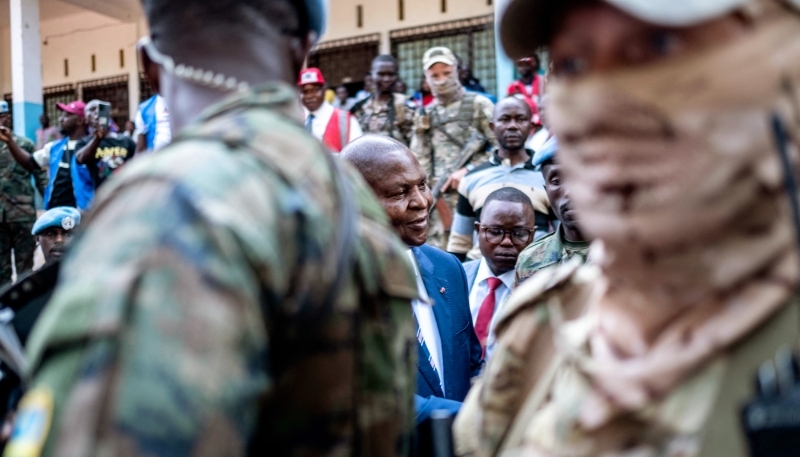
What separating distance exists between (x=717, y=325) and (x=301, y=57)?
1022 millimetres

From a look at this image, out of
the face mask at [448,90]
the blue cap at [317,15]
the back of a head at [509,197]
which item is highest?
the face mask at [448,90]

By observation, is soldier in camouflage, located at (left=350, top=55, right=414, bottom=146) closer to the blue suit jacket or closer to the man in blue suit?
the man in blue suit

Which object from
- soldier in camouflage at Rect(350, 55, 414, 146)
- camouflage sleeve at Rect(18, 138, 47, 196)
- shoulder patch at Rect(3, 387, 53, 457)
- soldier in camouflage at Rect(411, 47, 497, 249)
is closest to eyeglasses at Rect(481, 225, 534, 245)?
soldier in camouflage at Rect(411, 47, 497, 249)

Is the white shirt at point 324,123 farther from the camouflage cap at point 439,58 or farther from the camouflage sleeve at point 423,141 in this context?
the camouflage cap at point 439,58

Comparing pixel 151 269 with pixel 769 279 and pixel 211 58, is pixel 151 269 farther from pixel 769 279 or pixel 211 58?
pixel 769 279

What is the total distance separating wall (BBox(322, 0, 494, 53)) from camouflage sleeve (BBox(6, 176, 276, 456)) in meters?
10.9

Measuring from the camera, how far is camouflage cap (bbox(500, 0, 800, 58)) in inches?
44.5

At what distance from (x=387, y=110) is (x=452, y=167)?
129 cm

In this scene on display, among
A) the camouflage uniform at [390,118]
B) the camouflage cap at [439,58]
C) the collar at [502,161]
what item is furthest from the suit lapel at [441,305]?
the camouflage uniform at [390,118]

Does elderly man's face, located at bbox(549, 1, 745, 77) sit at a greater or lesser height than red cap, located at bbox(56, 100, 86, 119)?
lesser

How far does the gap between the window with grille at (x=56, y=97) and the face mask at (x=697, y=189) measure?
16535 millimetres

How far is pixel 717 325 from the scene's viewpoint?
1185 millimetres

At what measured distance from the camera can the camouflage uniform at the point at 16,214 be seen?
27.3 feet

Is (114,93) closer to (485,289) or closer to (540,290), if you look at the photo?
(485,289)
